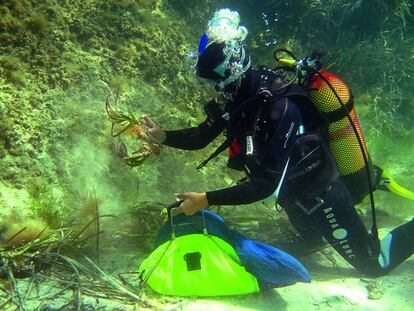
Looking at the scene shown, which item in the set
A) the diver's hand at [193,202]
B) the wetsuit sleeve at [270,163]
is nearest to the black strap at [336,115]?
the wetsuit sleeve at [270,163]

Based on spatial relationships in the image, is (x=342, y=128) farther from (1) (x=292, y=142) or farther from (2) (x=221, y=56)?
(2) (x=221, y=56)

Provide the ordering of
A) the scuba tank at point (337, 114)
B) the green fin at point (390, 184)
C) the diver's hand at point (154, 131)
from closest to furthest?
the scuba tank at point (337, 114)
the diver's hand at point (154, 131)
the green fin at point (390, 184)

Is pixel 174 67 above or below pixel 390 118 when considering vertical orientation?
above

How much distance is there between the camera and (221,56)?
240 centimetres

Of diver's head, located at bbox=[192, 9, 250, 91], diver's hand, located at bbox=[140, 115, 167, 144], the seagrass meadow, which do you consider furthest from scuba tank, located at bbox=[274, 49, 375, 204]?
diver's hand, located at bbox=[140, 115, 167, 144]

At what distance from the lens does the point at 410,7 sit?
689cm

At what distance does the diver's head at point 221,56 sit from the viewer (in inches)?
95.0

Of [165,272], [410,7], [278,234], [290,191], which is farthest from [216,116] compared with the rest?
[410,7]

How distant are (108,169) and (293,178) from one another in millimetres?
2064

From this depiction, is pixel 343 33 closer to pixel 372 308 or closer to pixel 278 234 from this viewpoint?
pixel 278 234

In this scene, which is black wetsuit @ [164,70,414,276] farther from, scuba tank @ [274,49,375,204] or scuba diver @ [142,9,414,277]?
scuba tank @ [274,49,375,204]

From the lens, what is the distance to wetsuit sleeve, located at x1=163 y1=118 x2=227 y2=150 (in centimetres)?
317

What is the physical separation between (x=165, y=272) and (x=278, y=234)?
1.92 meters

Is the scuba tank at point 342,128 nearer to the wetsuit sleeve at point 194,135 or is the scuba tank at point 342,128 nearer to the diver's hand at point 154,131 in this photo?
the wetsuit sleeve at point 194,135
